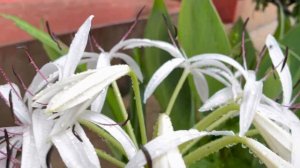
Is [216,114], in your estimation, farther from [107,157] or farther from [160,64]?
[160,64]

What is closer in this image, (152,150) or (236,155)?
(152,150)

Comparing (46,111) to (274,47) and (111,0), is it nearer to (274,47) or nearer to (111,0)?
(274,47)

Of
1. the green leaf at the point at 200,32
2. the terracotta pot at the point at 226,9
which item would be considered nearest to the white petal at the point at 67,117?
the green leaf at the point at 200,32

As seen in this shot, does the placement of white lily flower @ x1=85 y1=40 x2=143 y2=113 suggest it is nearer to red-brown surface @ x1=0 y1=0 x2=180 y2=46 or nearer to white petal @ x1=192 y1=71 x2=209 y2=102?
white petal @ x1=192 y1=71 x2=209 y2=102

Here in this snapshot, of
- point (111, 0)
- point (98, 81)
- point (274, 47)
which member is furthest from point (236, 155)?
point (111, 0)

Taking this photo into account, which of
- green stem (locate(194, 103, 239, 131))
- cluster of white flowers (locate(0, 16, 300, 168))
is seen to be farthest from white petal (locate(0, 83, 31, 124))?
green stem (locate(194, 103, 239, 131))

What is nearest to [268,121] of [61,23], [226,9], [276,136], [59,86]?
[276,136]

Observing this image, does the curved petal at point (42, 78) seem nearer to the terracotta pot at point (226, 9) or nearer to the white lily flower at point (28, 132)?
the white lily flower at point (28, 132)
